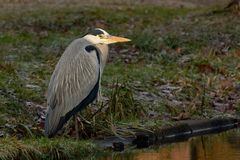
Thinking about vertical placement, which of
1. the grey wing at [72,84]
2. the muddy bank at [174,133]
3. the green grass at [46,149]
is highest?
the grey wing at [72,84]

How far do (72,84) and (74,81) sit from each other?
53mm

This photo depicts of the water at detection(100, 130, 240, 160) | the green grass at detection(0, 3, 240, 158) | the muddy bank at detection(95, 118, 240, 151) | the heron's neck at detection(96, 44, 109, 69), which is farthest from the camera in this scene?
the green grass at detection(0, 3, 240, 158)

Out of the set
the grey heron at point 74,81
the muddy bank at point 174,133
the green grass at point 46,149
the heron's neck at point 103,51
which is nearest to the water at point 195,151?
the muddy bank at point 174,133

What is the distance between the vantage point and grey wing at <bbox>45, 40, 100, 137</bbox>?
12852 millimetres

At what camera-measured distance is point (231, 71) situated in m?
20.0

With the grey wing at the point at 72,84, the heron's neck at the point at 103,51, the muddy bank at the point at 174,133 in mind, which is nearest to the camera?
the grey wing at the point at 72,84

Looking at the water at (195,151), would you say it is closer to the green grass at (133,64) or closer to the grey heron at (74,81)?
the green grass at (133,64)

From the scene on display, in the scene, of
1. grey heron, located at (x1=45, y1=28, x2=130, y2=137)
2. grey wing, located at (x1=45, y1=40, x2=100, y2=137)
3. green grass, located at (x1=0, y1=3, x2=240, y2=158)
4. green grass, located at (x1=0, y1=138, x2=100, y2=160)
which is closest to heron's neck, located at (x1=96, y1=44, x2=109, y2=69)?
grey heron, located at (x1=45, y1=28, x2=130, y2=137)

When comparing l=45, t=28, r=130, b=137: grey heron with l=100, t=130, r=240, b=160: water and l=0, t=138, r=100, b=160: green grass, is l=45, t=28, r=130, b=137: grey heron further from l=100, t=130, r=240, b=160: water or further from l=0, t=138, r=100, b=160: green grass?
l=100, t=130, r=240, b=160: water

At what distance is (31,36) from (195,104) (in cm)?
1022

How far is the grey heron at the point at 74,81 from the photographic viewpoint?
12.9m

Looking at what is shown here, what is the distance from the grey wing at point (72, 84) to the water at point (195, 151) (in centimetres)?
88

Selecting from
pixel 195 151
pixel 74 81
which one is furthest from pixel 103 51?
pixel 195 151

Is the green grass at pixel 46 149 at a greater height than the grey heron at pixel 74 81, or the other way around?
the grey heron at pixel 74 81
